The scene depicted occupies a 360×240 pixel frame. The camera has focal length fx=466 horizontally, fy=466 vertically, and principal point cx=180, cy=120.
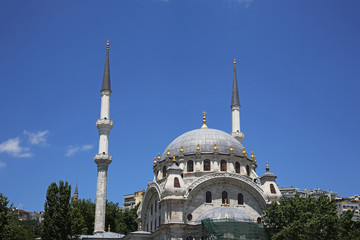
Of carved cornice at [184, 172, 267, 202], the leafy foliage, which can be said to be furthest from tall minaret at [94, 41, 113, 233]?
the leafy foliage

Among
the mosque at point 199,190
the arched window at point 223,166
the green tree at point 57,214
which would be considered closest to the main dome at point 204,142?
the mosque at point 199,190

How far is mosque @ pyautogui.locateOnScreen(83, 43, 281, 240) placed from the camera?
3338cm

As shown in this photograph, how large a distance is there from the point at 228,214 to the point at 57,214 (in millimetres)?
12716

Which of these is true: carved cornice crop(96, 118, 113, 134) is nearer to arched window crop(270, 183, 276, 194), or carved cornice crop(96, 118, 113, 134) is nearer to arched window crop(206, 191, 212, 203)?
arched window crop(206, 191, 212, 203)

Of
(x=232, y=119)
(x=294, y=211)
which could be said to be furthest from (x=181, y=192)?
(x=232, y=119)

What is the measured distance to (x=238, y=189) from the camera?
37.4 meters

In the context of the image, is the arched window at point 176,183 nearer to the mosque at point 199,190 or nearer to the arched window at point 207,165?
the mosque at point 199,190

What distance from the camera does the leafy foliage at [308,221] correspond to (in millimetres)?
29406

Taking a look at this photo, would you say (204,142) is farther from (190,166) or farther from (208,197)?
(208,197)

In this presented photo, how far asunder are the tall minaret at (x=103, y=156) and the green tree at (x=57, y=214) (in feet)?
19.1

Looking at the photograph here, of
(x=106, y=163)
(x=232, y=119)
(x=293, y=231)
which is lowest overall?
(x=293, y=231)

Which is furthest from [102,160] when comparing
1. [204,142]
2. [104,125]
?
[204,142]

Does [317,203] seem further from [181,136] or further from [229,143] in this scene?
[181,136]

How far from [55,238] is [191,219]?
10.2 meters
